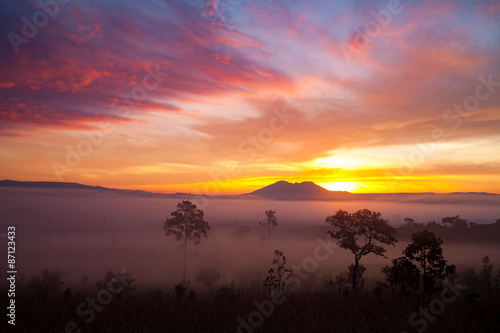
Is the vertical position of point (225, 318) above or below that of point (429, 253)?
below

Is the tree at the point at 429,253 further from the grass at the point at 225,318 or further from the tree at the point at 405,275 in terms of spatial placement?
the grass at the point at 225,318

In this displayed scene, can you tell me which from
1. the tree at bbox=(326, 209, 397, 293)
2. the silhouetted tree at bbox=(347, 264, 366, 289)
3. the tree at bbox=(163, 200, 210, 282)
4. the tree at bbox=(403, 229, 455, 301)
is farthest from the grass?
the tree at bbox=(163, 200, 210, 282)

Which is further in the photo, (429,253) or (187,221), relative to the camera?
(187,221)

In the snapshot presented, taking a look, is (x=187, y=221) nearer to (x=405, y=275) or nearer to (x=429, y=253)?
(x=405, y=275)

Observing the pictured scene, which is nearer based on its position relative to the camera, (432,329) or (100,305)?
(432,329)

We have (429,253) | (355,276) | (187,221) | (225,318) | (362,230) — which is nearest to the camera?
(225,318)

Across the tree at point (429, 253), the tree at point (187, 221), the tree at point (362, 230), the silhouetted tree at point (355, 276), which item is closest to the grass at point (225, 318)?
the tree at point (429, 253)

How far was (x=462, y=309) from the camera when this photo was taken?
1281cm

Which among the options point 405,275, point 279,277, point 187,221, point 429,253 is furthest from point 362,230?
point 187,221

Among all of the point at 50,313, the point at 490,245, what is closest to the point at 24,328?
the point at 50,313

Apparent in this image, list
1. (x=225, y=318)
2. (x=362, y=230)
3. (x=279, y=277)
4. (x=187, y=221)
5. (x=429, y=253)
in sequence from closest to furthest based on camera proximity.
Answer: (x=225, y=318) < (x=429, y=253) < (x=279, y=277) < (x=362, y=230) < (x=187, y=221)

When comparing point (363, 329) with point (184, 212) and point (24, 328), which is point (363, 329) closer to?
point (24, 328)

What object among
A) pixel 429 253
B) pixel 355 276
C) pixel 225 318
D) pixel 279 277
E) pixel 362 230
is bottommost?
pixel 355 276

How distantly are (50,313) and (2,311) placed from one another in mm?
1877
